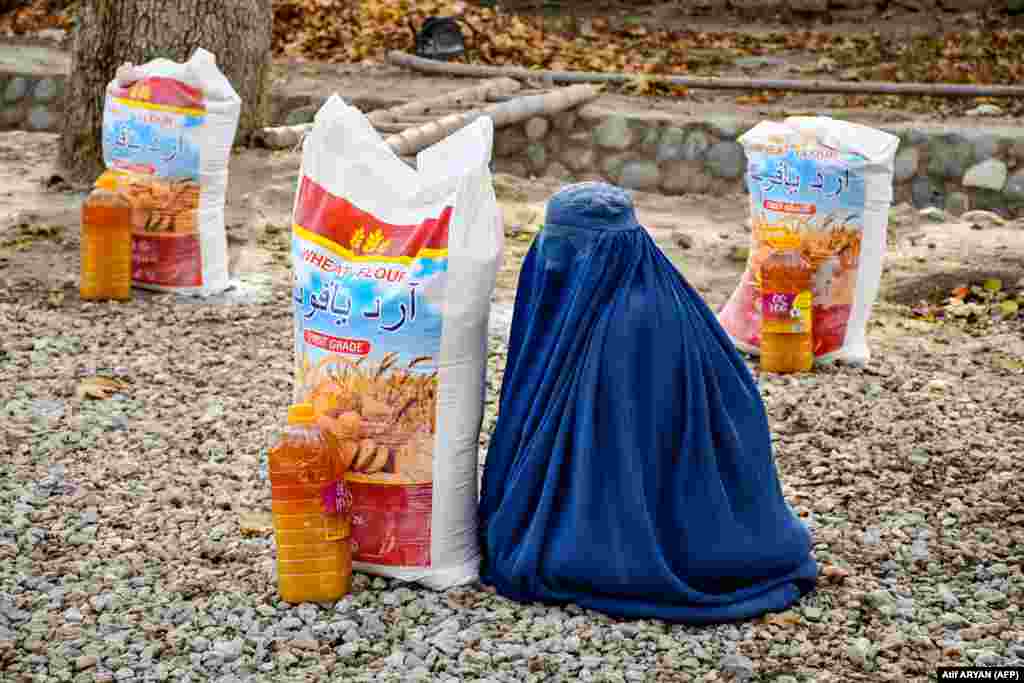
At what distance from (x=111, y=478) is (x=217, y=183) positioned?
1.87 metres

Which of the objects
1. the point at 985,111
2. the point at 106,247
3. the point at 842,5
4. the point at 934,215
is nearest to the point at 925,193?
the point at 934,215

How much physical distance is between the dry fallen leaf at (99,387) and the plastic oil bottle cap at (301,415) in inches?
66.2

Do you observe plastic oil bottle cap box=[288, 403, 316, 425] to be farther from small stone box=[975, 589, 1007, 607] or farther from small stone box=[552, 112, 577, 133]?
small stone box=[552, 112, 577, 133]

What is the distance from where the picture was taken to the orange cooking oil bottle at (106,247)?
17.5 ft

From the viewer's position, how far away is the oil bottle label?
4.89 meters

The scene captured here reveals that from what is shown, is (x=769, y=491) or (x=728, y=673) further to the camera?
Result: (x=769, y=491)

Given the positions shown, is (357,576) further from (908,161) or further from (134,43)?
(908,161)

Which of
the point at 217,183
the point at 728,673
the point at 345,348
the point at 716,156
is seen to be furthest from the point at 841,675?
the point at 716,156

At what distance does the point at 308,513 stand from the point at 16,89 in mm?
7598

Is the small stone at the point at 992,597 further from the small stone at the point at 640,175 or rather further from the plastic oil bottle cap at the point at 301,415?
the small stone at the point at 640,175

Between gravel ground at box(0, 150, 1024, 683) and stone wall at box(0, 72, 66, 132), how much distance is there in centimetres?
473

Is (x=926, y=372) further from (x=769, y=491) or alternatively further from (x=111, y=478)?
(x=111, y=478)

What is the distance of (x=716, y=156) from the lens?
8.65 m

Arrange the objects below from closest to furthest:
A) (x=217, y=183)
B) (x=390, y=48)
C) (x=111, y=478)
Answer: (x=111, y=478), (x=217, y=183), (x=390, y=48)
